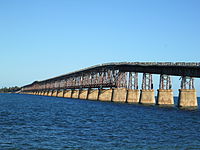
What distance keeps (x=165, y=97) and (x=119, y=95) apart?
74.3 ft

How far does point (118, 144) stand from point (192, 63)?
47.4 metres

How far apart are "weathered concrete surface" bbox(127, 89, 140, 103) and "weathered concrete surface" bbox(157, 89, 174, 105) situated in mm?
14996

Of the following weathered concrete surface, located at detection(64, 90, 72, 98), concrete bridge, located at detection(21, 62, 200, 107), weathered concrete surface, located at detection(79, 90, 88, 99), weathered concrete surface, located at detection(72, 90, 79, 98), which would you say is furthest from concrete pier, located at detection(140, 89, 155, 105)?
weathered concrete surface, located at detection(64, 90, 72, 98)

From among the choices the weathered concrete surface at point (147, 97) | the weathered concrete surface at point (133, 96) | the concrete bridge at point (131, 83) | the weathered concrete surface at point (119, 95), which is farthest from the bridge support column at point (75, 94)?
the weathered concrete surface at point (147, 97)

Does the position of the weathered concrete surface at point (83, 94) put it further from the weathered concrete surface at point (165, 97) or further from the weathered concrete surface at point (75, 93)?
the weathered concrete surface at point (165, 97)

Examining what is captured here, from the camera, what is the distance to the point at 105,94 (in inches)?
4232

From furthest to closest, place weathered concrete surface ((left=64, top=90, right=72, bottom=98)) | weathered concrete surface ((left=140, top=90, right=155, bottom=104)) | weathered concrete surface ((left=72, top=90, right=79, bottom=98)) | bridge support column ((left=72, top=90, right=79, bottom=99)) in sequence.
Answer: weathered concrete surface ((left=64, top=90, right=72, bottom=98)), weathered concrete surface ((left=72, top=90, right=79, bottom=98)), bridge support column ((left=72, top=90, right=79, bottom=99)), weathered concrete surface ((left=140, top=90, right=155, bottom=104))

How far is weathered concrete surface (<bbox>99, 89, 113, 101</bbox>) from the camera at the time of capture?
10516 centimetres

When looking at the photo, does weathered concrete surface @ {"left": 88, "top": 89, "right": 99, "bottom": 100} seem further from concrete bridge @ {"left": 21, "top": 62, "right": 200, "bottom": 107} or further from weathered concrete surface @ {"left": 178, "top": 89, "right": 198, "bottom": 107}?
weathered concrete surface @ {"left": 178, "top": 89, "right": 198, "bottom": 107}

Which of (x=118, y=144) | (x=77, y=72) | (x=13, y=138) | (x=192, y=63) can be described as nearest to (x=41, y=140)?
(x=13, y=138)

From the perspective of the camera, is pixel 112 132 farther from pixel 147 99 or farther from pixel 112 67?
pixel 112 67

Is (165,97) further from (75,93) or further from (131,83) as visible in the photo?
(75,93)

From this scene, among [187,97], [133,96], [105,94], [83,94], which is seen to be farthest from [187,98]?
[83,94]

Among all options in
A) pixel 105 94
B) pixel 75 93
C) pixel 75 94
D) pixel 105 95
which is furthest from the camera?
pixel 75 93
